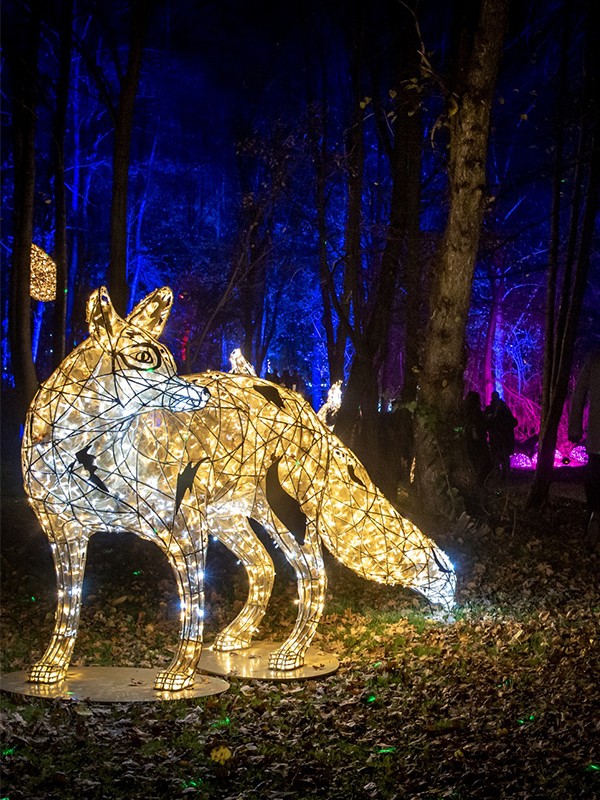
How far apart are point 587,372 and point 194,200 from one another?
26.2 metres

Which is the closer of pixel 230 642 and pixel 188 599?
pixel 188 599

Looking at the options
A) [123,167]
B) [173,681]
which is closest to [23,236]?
[123,167]

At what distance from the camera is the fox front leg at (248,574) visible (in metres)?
7.11

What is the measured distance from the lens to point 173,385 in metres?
5.89

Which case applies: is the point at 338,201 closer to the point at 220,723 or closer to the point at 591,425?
the point at 591,425

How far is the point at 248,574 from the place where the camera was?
23.4 feet

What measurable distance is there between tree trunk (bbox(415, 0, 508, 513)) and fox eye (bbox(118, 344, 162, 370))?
16.8 ft

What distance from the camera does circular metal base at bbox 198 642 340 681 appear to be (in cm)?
646

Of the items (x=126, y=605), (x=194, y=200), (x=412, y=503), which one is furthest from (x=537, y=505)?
(x=194, y=200)

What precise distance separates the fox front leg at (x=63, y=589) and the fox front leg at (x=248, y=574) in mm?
1260

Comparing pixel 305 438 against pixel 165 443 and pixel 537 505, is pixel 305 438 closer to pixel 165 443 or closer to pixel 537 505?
pixel 165 443

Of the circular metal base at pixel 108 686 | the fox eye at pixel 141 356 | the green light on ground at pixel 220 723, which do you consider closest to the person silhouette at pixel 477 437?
the circular metal base at pixel 108 686

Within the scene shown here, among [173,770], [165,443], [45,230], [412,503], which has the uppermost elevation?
[45,230]

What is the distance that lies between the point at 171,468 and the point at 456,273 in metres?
5.32
